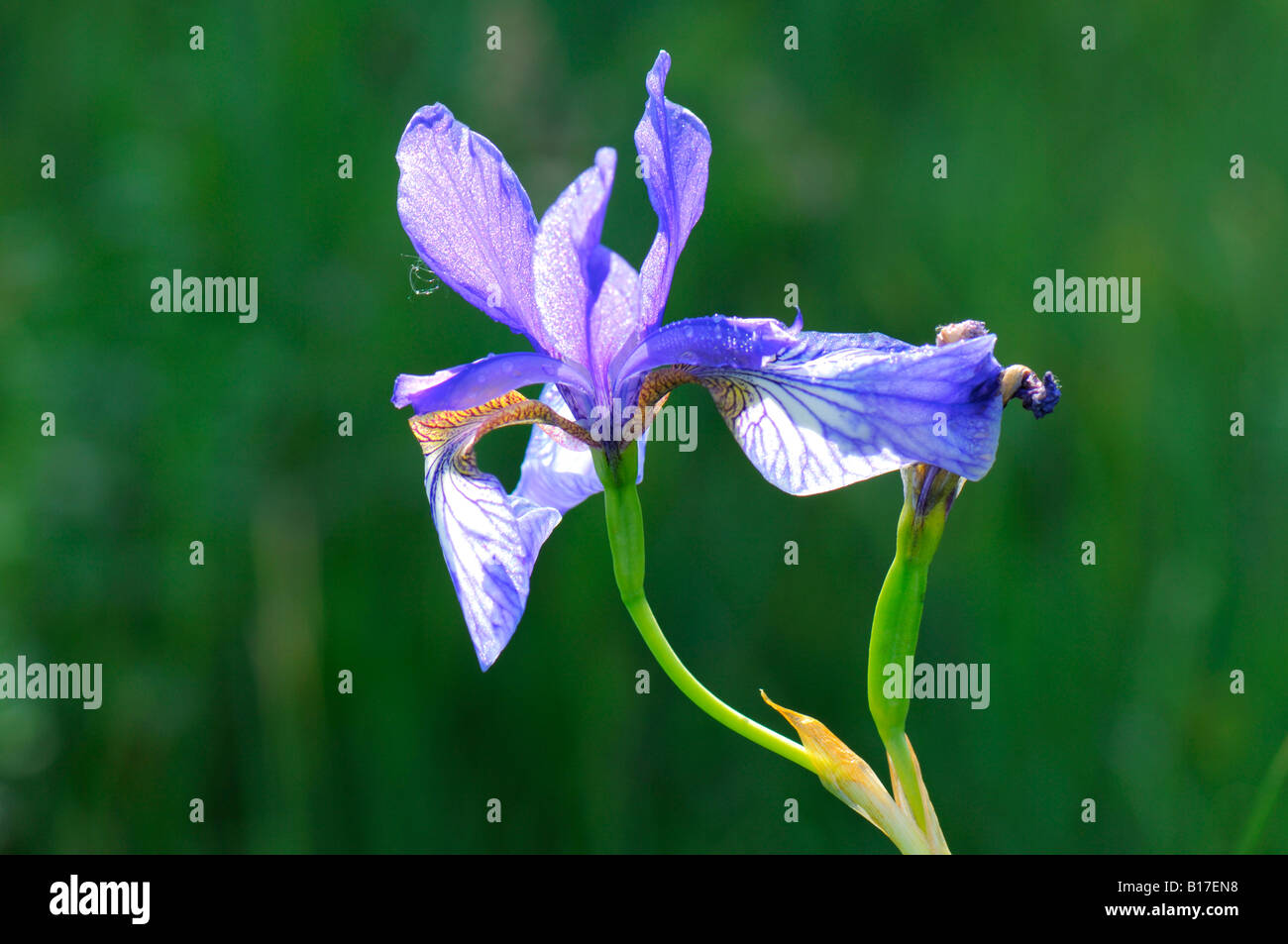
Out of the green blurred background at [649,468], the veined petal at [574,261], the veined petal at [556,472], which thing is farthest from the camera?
the green blurred background at [649,468]

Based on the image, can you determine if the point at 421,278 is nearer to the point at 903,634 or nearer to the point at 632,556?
the point at 632,556

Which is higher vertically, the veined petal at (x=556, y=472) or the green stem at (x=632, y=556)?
the veined petal at (x=556, y=472)

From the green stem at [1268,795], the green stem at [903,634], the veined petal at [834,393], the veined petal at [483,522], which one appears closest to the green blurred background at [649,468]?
the green stem at [1268,795]

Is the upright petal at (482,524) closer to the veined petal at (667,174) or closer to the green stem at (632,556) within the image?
the green stem at (632,556)

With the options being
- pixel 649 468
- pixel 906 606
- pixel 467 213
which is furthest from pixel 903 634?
pixel 649 468

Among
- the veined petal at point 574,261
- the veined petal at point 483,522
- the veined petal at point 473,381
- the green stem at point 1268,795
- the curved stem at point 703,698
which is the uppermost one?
the veined petal at point 574,261

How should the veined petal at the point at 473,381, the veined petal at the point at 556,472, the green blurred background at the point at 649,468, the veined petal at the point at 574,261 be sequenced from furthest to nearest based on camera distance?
1. the green blurred background at the point at 649,468
2. the veined petal at the point at 556,472
3. the veined petal at the point at 473,381
4. the veined petal at the point at 574,261

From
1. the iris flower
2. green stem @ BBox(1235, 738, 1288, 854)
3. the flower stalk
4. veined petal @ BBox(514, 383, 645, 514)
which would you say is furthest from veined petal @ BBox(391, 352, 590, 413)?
green stem @ BBox(1235, 738, 1288, 854)
